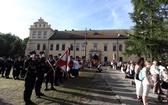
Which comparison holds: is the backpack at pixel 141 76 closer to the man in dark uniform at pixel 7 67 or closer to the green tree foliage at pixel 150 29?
the green tree foliage at pixel 150 29

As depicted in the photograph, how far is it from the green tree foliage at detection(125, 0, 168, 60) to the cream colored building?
79.2 feet

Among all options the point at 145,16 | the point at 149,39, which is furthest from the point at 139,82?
the point at 145,16

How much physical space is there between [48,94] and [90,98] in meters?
2.08

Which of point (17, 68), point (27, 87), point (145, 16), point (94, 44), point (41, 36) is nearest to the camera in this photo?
Result: point (27, 87)

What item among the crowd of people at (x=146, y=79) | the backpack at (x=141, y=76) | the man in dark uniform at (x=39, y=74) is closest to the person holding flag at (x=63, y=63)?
the man in dark uniform at (x=39, y=74)

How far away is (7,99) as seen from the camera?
6.72 m

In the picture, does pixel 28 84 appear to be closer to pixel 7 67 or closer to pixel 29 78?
pixel 29 78

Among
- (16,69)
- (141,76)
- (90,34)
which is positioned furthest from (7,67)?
(90,34)

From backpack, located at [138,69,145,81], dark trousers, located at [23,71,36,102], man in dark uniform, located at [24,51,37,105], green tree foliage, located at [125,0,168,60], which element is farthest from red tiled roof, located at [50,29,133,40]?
dark trousers, located at [23,71,36,102]

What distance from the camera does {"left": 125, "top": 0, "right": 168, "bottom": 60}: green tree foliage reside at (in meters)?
16.4

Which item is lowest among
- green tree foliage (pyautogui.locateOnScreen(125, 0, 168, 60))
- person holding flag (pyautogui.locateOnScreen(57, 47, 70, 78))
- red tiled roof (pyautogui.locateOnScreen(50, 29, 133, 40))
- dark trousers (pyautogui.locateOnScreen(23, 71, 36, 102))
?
dark trousers (pyautogui.locateOnScreen(23, 71, 36, 102))

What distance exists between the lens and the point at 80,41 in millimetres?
47156

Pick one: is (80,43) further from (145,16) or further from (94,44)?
(145,16)

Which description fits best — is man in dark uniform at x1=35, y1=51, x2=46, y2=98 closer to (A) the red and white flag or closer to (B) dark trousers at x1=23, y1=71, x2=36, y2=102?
(B) dark trousers at x1=23, y1=71, x2=36, y2=102
